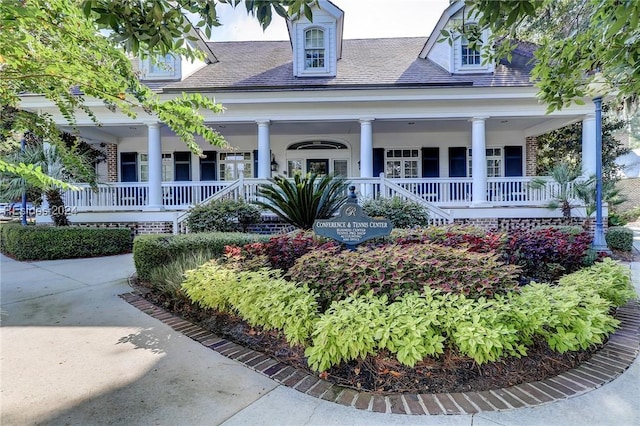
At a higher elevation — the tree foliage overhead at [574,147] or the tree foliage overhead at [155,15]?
the tree foliage overhead at [574,147]

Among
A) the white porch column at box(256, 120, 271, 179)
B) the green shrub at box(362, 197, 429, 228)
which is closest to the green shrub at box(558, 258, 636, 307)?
the green shrub at box(362, 197, 429, 228)

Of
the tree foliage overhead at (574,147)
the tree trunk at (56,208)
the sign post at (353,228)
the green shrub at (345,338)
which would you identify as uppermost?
the tree foliage overhead at (574,147)

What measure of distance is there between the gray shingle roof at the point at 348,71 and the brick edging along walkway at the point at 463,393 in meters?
8.28

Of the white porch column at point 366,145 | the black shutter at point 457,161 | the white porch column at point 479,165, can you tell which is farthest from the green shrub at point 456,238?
the black shutter at point 457,161

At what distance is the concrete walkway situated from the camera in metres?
2.23

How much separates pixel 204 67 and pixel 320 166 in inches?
226

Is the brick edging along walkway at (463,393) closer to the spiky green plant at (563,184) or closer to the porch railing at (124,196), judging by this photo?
the spiky green plant at (563,184)

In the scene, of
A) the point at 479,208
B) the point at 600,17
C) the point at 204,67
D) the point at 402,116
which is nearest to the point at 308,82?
the point at 402,116

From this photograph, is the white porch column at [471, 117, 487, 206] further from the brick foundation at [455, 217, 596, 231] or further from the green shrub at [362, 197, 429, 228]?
the green shrub at [362, 197, 429, 228]

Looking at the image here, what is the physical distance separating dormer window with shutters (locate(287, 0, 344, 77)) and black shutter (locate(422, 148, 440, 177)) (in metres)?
4.67

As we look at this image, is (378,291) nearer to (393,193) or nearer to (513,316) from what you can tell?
(513,316)

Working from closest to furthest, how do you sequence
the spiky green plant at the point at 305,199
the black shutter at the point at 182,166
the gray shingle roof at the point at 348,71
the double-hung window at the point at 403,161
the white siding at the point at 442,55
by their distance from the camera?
the spiky green plant at the point at 305,199 → the gray shingle roof at the point at 348,71 → the white siding at the point at 442,55 → the double-hung window at the point at 403,161 → the black shutter at the point at 182,166

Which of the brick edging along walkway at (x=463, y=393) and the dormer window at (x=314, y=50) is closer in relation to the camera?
the brick edging along walkway at (x=463, y=393)

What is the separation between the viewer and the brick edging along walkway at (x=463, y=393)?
7.75ft
